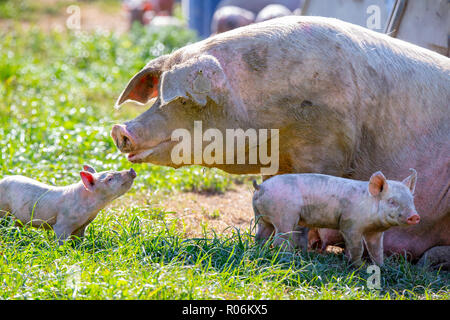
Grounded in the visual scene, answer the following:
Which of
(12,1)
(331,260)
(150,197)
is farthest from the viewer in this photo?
(12,1)

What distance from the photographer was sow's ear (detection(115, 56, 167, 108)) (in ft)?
16.4

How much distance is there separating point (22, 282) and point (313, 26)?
8.40 ft

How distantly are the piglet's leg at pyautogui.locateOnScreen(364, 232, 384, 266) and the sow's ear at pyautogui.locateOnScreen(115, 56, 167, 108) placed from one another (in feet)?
6.15

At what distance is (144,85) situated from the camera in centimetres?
520

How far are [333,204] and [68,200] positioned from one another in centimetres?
178

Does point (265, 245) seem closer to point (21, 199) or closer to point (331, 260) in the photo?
→ point (331, 260)

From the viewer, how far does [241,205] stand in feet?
21.0

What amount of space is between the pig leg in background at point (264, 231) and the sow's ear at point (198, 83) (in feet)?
2.82

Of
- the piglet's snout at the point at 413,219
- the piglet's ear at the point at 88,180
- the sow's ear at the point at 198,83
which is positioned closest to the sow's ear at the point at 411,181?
the piglet's snout at the point at 413,219

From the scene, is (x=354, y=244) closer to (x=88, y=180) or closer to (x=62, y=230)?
(x=88, y=180)

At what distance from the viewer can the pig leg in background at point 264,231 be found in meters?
4.55

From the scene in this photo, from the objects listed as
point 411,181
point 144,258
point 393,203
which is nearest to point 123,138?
point 144,258

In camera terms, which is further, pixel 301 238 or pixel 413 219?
pixel 301 238
